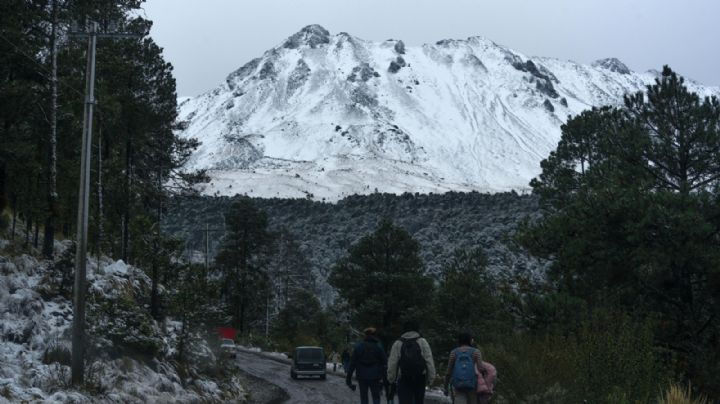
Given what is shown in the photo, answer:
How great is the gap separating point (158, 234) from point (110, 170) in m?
6.50

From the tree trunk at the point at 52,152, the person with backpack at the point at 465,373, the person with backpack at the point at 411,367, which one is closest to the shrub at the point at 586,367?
the person with backpack at the point at 465,373

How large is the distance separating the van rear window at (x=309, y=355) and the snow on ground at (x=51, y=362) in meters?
13.3

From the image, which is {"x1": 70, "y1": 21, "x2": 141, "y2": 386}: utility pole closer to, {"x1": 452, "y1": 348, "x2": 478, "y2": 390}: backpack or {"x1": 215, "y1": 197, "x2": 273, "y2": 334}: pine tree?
{"x1": 452, "y1": 348, "x2": 478, "y2": 390}: backpack

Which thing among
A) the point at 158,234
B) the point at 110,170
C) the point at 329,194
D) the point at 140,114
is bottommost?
the point at 158,234

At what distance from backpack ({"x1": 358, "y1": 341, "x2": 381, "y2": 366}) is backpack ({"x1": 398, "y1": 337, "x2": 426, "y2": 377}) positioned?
1.30 m

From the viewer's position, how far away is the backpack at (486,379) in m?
10.4

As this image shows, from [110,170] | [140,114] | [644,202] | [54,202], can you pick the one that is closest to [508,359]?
[644,202]

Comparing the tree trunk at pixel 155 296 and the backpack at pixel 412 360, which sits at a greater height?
the tree trunk at pixel 155 296

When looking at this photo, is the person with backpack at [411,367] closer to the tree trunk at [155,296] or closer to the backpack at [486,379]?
the backpack at [486,379]

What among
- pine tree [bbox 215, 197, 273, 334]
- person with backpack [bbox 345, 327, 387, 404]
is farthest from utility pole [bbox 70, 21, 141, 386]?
pine tree [bbox 215, 197, 273, 334]

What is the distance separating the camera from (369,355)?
12148 mm

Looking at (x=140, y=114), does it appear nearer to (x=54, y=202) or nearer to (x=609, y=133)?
(x=54, y=202)

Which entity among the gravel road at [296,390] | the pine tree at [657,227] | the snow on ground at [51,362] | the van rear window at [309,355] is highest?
the pine tree at [657,227]

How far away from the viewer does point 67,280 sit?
16828mm
